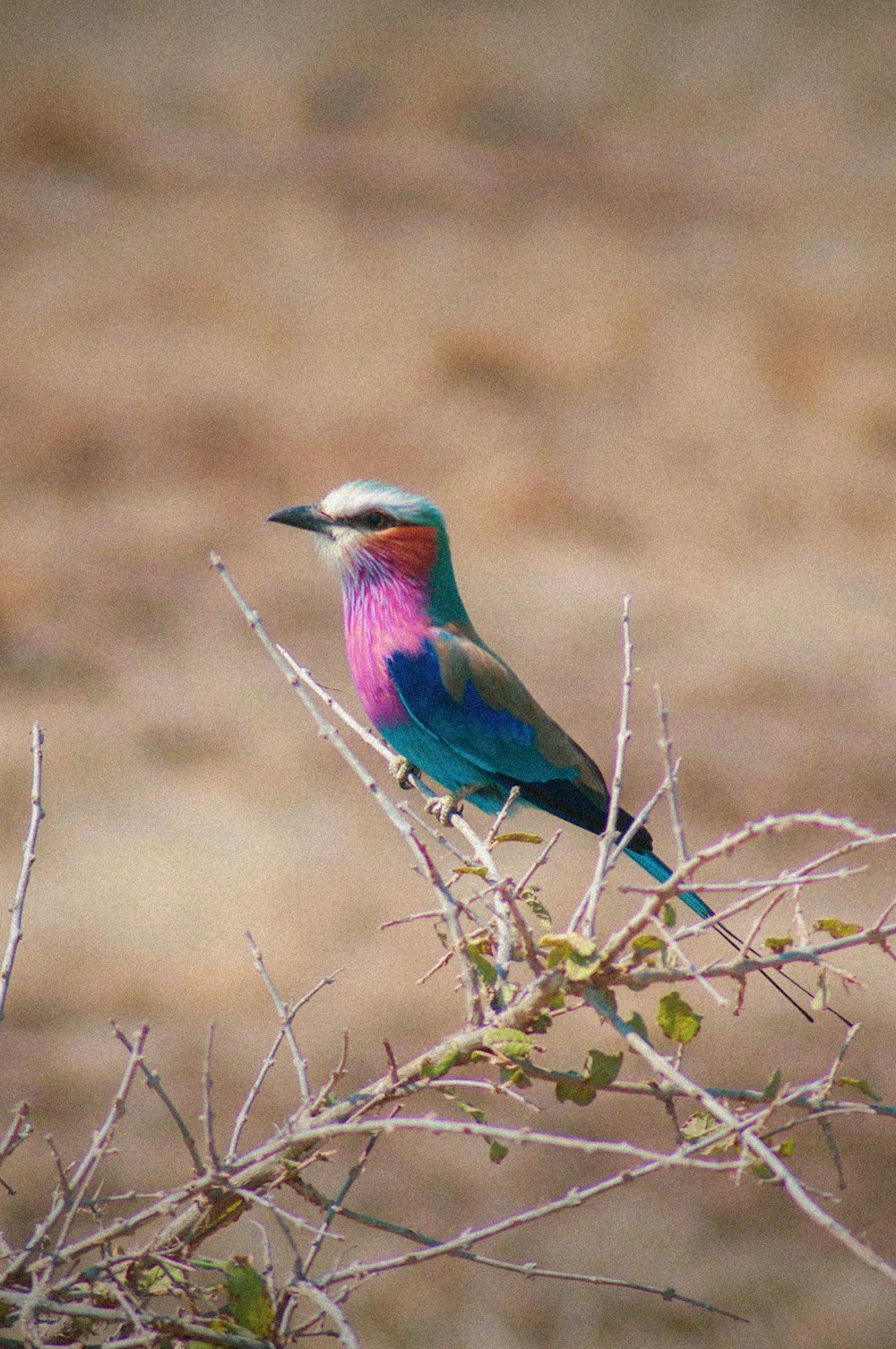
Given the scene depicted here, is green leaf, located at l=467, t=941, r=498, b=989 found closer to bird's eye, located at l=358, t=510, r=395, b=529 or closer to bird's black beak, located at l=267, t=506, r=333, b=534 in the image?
bird's black beak, located at l=267, t=506, r=333, b=534

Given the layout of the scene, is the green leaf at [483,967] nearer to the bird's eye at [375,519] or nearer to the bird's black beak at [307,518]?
the bird's black beak at [307,518]

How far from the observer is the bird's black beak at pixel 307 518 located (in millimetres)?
3279

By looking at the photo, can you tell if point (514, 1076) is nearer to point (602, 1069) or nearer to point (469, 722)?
point (602, 1069)

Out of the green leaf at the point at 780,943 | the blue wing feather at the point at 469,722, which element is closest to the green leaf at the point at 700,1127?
the green leaf at the point at 780,943

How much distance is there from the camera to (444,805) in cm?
327

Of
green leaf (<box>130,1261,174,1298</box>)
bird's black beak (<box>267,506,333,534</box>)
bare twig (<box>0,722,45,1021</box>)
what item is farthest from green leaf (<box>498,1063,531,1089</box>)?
bird's black beak (<box>267,506,333,534</box>)

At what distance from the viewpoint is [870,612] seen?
7.91 metres

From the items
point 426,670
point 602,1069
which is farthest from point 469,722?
point 602,1069

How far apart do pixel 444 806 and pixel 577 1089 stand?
1511mm

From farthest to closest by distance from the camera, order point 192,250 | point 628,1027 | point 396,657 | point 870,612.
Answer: point 192,250 → point 870,612 → point 396,657 → point 628,1027

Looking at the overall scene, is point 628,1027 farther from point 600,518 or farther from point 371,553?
point 600,518

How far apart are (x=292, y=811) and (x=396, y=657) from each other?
3754 mm

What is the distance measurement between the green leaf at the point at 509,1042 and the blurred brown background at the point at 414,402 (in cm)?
469

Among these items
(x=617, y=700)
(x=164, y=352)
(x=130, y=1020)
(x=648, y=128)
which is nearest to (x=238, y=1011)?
(x=130, y=1020)
